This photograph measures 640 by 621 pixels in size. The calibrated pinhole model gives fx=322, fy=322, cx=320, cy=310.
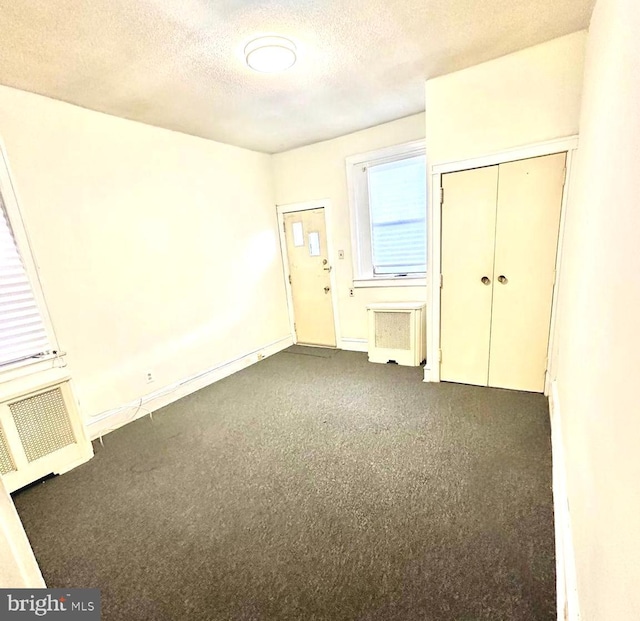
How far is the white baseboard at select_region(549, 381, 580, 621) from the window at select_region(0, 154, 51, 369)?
10.7 feet

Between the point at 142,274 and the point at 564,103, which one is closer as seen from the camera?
the point at 564,103

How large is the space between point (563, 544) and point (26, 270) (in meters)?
3.52

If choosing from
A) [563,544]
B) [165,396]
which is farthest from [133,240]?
[563,544]

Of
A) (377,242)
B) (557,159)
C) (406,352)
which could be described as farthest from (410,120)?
(406,352)

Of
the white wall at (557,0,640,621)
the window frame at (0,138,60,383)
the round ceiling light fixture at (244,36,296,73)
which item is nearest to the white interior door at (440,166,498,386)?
the white wall at (557,0,640,621)

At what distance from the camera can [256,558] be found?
154cm

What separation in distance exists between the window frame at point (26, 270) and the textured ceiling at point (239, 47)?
66 cm

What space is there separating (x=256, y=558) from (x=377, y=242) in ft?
11.2

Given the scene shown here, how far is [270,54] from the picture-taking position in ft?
6.62

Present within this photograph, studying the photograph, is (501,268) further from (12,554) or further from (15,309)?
(15,309)

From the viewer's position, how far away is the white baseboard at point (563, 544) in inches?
43.0

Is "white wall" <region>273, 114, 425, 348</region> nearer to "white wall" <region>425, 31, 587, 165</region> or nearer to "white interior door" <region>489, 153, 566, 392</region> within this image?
"white wall" <region>425, 31, 587, 165</region>

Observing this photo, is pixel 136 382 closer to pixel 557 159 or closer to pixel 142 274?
pixel 142 274

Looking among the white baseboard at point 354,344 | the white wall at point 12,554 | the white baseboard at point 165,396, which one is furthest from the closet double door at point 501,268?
the white wall at point 12,554
